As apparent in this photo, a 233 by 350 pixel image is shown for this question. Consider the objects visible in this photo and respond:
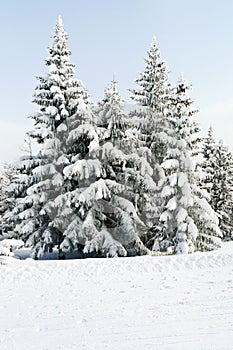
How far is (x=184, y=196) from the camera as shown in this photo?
1672 cm

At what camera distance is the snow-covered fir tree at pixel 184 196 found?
16469 millimetres

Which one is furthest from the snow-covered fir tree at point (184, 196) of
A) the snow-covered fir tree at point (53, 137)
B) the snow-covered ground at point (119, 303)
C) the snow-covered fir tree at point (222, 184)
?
the snow-covered fir tree at point (222, 184)

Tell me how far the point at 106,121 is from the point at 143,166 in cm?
304

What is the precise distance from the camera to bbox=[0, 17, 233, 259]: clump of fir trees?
16500mm

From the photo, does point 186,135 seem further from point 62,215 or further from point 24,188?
point 24,188

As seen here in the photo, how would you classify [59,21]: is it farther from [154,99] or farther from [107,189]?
[107,189]

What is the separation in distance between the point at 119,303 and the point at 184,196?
30.3 feet

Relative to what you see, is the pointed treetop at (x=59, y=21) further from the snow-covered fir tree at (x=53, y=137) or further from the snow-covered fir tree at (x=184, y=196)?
the snow-covered fir tree at (x=184, y=196)

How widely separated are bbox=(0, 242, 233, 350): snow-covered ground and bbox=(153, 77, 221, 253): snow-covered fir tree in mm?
3824

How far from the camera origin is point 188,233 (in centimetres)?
1655

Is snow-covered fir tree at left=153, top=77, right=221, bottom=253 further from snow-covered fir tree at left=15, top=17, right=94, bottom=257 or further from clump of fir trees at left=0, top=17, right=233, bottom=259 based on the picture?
snow-covered fir tree at left=15, top=17, right=94, bottom=257

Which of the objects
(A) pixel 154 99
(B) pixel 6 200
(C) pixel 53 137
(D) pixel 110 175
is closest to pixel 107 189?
(D) pixel 110 175

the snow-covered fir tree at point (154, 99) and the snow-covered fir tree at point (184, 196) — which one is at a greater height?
the snow-covered fir tree at point (154, 99)

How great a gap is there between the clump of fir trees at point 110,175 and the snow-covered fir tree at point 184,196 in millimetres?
49
